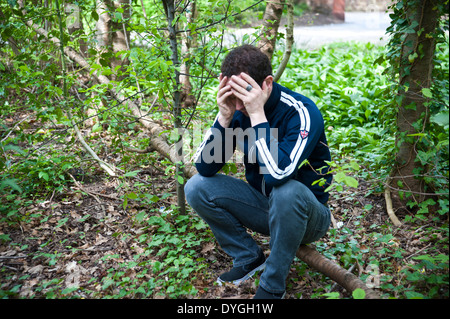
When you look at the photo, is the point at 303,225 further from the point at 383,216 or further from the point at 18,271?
the point at 18,271

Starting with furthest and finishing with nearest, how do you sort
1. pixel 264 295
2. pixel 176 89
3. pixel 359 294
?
pixel 176 89 < pixel 264 295 < pixel 359 294

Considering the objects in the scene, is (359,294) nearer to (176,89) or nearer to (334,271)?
(334,271)

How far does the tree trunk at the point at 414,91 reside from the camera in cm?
262

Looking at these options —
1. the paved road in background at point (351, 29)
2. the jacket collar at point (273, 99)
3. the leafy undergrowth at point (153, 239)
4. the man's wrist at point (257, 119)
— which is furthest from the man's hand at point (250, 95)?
the paved road in background at point (351, 29)

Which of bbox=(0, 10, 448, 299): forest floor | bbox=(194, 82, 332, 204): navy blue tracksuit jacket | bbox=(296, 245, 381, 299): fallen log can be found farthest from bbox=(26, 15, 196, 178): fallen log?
bbox=(296, 245, 381, 299): fallen log

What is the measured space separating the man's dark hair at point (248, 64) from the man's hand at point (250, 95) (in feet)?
0.15

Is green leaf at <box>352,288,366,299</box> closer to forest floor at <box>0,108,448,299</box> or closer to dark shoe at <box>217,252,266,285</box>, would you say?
forest floor at <box>0,108,448,299</box>

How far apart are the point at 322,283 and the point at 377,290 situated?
342 mm

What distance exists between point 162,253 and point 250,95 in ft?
4.27

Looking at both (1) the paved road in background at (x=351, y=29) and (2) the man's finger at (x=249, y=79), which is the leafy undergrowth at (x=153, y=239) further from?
(1) the paved road in background at (x=351, y=29)

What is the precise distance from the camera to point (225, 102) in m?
2.37

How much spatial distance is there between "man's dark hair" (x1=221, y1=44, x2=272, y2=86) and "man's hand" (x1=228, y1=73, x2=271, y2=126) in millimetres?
47

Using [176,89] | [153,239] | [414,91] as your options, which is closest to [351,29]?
[414,91]
